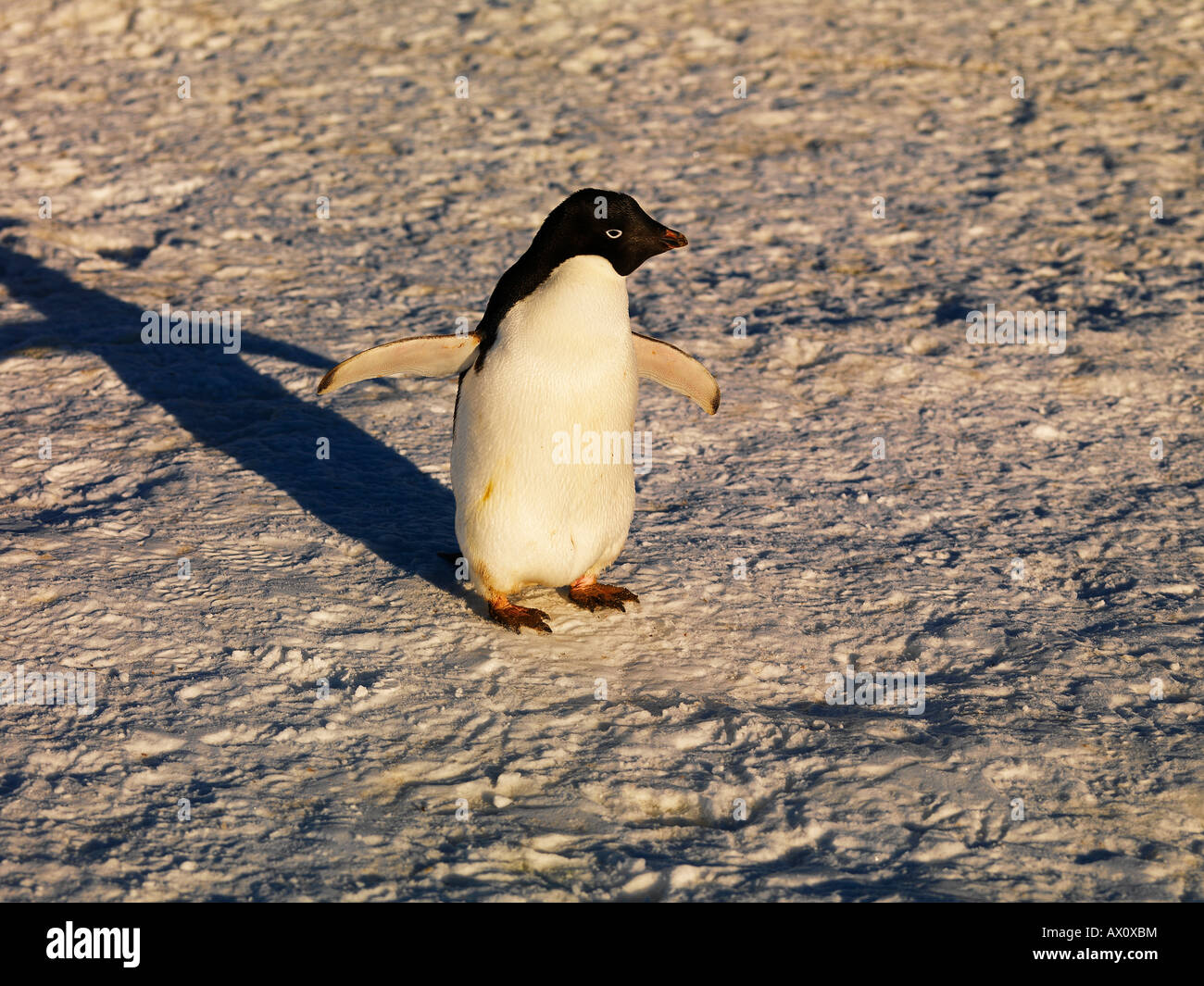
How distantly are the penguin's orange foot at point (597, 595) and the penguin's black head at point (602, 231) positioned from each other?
97 cm

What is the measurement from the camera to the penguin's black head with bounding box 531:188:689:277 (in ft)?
11.1

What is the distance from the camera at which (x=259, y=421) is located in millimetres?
5016

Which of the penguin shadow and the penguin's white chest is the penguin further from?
the penguin shadow

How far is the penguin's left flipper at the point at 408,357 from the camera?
3.62 metres

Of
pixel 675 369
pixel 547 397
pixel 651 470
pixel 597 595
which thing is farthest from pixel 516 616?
pixel 651 470

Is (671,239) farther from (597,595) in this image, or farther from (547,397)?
(597,595)

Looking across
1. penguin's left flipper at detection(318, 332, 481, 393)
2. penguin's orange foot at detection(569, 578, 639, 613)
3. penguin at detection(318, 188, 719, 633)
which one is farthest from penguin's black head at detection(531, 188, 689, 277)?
penguin's orange foot at detection(569, 578, 639, 613)

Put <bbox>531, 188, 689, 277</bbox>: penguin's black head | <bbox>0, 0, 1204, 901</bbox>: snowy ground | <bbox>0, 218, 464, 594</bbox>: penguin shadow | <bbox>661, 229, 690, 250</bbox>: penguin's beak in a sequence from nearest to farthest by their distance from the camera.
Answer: <bbox>0, 0, 1204, 901</bbox>: snowy ground → <bbox>531, 188, 689, 277</bbox>: penguin's black head → <bbox>661, 229, 690, 250</bbox>: penguin's beak → <bbox>0, 218, 464, 594</bbox>: penguin shadow

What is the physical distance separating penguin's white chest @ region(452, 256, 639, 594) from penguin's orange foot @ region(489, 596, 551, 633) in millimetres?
46

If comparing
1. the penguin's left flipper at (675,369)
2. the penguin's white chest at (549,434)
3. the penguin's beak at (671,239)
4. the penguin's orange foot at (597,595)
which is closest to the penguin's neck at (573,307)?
the penguin's white chest at (549,434)

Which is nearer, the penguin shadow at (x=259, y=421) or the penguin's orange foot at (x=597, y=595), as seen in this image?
the penguin's orange foot at (x=597, y=595)

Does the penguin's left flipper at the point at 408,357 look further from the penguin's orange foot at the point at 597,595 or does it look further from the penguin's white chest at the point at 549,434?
the penguin's orange foot at the point at 597,595

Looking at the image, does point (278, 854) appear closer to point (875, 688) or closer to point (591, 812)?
point (591, 812)

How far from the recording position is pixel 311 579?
385cm
